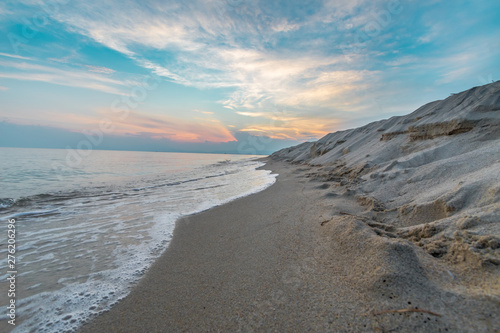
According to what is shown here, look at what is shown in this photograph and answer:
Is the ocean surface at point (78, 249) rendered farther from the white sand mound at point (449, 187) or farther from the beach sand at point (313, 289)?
the white sand mound at point (449, 187)

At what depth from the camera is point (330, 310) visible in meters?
2.00

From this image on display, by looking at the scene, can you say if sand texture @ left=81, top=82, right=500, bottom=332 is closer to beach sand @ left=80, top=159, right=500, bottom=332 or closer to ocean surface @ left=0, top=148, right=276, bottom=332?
beach sand @ left=80, top=159, right=500, bottom=332

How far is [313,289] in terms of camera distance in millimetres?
2354

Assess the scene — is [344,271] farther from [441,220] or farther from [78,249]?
[78,249]

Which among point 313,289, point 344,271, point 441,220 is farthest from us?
point 441,220

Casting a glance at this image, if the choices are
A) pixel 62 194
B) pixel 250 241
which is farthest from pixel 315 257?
pixel 62 194

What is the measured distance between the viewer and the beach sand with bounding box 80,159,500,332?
1.75 metres

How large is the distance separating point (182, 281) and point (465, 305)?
2.76m

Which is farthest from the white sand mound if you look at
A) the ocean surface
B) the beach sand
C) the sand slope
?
the ocean surface

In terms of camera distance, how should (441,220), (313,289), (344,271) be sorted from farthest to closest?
(441,220), (344,271), (313,289)

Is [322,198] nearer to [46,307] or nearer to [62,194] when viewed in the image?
[46,307]

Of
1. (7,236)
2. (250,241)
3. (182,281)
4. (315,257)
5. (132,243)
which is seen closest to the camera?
(182,281)

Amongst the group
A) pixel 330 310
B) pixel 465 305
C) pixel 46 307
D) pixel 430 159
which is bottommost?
pixel 46 307

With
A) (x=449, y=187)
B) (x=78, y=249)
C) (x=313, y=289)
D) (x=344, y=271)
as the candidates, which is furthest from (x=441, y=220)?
(x=78, y=249)
